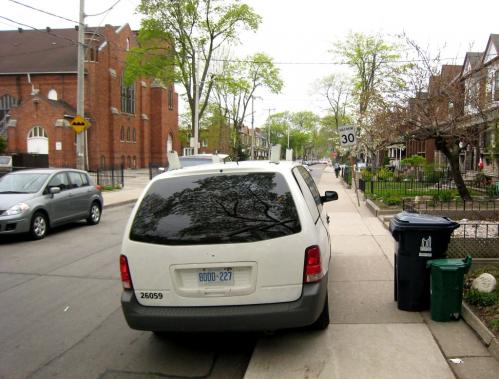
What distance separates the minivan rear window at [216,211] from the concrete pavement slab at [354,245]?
15.8 ft

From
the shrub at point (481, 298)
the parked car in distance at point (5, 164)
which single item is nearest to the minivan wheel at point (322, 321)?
the shrub at point (481, 298)

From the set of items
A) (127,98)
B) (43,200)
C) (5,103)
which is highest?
(127,98)

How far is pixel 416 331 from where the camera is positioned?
470 cm

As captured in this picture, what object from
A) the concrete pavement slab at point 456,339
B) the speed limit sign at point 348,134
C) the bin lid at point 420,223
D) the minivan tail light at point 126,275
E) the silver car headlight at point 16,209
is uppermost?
the speed limit sign at point 348,134

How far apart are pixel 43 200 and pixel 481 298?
9314 millimetres

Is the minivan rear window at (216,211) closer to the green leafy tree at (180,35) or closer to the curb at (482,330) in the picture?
the curb at (482,330)

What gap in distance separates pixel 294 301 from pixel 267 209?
31.6 inches

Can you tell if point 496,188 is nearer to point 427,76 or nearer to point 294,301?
point 427,76

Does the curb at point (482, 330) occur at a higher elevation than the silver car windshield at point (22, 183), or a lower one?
lower

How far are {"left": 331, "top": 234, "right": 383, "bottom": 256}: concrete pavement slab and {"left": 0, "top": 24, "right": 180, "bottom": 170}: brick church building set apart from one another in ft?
117

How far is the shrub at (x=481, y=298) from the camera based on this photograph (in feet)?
16.3

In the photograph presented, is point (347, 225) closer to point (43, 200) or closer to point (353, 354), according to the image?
point (43, 200)

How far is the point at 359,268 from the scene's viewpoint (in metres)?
7.48

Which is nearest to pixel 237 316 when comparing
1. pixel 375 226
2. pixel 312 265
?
pixel 312 265
